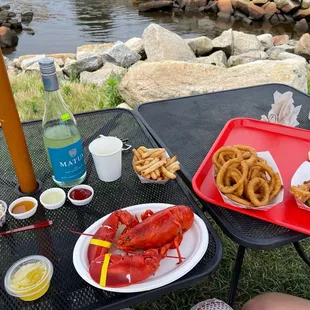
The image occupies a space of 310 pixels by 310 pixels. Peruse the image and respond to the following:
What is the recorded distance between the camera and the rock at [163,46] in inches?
272

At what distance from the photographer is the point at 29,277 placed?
118cm

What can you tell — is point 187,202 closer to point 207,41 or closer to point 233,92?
point 233,92

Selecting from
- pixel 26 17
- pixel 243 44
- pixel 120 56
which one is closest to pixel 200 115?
→ pixel 120 56

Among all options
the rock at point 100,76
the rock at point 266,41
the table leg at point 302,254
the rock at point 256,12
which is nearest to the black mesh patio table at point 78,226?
the table leg at point 302,254

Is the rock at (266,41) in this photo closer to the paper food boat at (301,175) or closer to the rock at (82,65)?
the rock at (82,65)

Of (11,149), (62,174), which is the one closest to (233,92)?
(62,174)

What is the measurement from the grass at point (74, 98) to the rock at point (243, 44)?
4.70 metres

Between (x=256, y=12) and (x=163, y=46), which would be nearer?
(x=163, y=46)

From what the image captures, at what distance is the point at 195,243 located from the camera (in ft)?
4.22

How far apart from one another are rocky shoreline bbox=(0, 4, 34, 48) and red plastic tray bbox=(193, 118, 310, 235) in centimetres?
1317

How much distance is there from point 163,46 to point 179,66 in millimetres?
2959

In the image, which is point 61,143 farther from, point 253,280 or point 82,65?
point 82,65

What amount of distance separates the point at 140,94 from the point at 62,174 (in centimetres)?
250

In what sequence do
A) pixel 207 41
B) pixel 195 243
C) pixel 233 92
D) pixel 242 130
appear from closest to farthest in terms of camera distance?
pixel 195 243 → pixel 242 130 → pixel 233 92 → pixel 207 41
